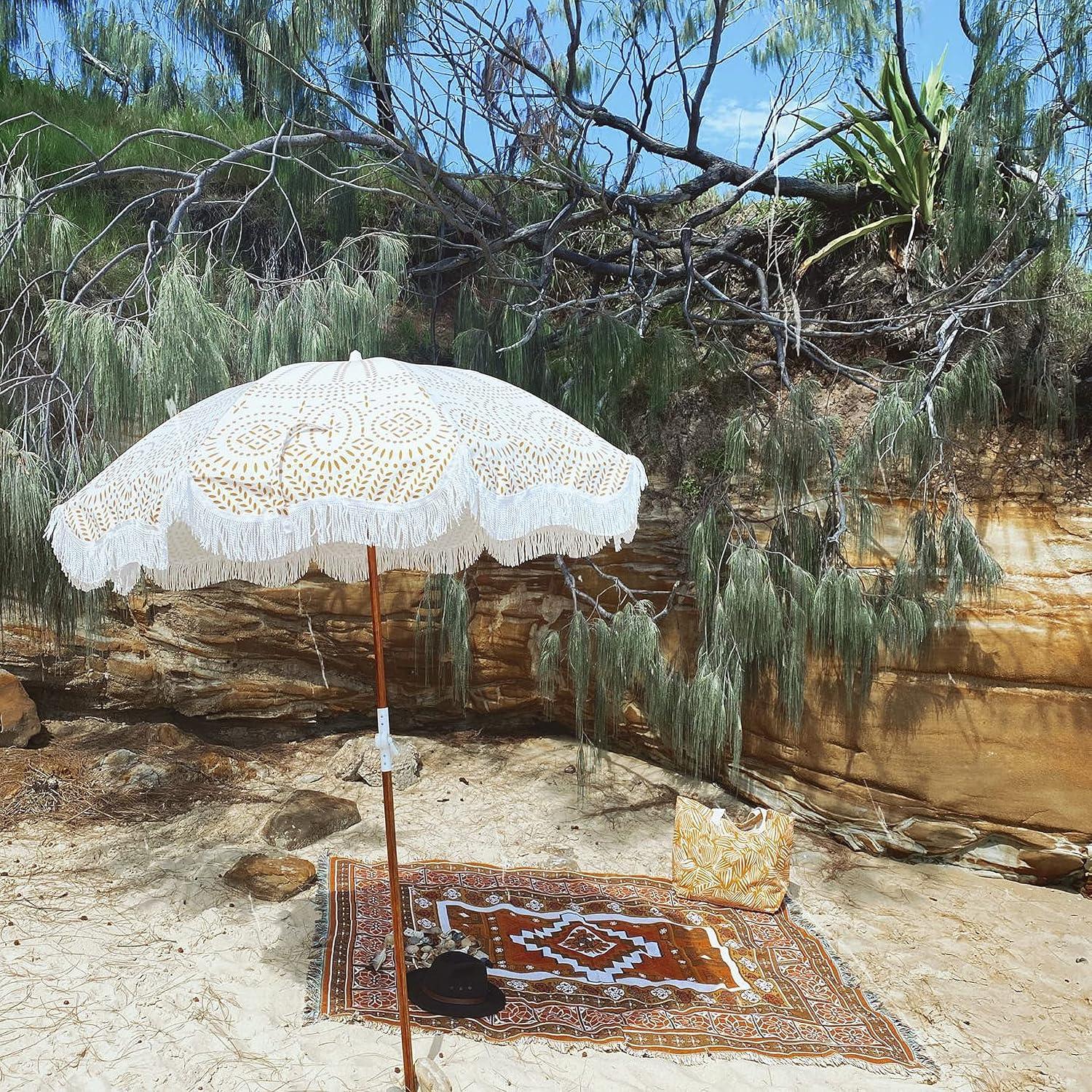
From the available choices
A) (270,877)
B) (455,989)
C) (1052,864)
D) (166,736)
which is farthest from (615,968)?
(166,736)

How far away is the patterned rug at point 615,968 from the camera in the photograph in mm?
2709

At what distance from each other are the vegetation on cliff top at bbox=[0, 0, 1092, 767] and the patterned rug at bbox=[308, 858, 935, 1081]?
74cm

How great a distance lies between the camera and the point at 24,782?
4012mm

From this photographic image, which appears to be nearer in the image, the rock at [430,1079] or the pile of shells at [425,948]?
the rock at [430,1079]

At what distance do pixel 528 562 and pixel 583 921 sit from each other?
1874 mm

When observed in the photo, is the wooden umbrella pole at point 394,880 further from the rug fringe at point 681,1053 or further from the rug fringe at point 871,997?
the rug fringe at point 871,997

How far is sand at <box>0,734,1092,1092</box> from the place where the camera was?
8.22 feet

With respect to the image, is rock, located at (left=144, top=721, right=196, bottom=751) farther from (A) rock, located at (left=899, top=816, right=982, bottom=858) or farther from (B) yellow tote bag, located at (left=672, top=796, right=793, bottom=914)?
(A) rock, located at (left=899, top=816, right=982, bottom=858)

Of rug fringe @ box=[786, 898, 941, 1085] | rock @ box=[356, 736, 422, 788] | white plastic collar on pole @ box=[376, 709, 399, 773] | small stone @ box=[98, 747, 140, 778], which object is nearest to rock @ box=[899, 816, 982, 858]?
rug fringe @ box=[786, 898, 941, 1085]

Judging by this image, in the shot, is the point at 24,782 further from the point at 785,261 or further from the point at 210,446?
the point at 785,261

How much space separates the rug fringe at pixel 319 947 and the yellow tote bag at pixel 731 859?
1265 mm

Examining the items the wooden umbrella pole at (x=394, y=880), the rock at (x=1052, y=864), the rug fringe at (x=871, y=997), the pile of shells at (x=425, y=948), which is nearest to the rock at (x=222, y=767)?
the pile of shells at (x=425, y=948)

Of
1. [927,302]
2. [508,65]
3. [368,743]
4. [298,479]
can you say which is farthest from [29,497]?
[927,302]

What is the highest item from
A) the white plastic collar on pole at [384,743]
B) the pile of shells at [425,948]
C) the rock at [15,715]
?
the white plastic collar on pole at [384,743]
